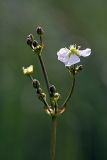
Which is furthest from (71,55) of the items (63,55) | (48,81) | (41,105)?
(41,105)

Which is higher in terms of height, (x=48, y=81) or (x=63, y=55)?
(x=63, y=55)

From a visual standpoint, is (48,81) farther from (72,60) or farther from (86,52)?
(86,52)

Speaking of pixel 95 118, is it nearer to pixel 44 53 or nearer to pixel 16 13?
pixel 44 53

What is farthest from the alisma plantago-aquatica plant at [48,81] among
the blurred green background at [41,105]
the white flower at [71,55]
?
the blurred green background at [41,105]

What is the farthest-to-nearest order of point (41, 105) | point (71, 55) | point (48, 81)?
point (41, 105), point (71, 55), point (48, 81)

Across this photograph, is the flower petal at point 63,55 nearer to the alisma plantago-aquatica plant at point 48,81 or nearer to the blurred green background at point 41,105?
the alisma plantago-aquatica plant at point 48,81
